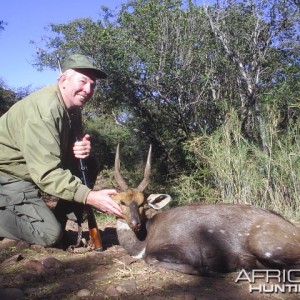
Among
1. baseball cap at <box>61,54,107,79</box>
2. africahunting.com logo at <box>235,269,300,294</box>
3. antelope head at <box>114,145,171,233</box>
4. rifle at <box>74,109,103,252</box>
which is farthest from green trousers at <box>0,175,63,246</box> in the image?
africahunting.com logo at <box>235,269,300,294</box>

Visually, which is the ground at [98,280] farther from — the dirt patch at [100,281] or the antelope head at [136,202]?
the antelope head at [136,202]

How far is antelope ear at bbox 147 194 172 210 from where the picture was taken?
514cm

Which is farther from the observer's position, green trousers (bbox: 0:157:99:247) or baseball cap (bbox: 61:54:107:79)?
green trousers (bbox: 0:157:99:247)

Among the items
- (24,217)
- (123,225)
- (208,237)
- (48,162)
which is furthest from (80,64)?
(208,237)

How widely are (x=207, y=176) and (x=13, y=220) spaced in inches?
196

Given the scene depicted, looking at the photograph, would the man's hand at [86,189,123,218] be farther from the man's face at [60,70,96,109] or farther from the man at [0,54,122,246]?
the man's face at [60,70,96,109]

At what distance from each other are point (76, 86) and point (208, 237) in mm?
1973

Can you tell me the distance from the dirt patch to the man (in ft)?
0.86

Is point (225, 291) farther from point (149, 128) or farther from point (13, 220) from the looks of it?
point (149, 128)

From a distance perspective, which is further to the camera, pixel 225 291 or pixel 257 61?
pixel 257 61

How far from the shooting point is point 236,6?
11445 millimetres

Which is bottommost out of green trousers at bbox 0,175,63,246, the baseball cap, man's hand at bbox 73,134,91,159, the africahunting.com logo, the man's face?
the africahunting.com logo

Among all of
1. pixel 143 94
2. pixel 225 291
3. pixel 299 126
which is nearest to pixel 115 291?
pixel 225 291

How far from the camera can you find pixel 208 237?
4539 millimetres
